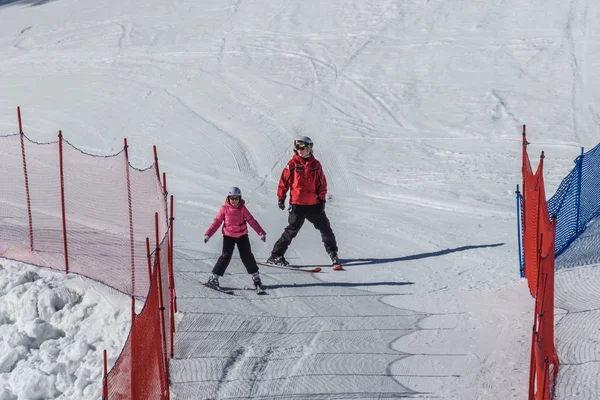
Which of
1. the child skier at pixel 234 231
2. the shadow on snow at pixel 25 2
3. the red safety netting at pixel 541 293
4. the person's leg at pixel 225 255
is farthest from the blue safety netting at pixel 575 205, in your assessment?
the shadow on snow at pixel 25 2

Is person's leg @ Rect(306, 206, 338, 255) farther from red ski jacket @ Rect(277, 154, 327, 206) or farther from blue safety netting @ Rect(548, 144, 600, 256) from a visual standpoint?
blue safety netting @ Rect(548, 144, 600, 256)

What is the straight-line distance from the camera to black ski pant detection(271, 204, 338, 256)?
12.6m

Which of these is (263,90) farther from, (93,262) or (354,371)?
(354,371)

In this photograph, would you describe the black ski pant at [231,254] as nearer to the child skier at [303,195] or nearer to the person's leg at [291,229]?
the child skier at [303,195]

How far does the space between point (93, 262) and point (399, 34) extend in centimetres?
1310

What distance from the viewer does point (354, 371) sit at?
9.69 meters

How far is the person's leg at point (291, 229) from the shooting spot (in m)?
12.6

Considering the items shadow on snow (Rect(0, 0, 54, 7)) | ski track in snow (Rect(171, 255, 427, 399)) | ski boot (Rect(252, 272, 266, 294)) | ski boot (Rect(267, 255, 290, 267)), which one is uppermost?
shadow on snow (Rect(0, 0, 54, 7))

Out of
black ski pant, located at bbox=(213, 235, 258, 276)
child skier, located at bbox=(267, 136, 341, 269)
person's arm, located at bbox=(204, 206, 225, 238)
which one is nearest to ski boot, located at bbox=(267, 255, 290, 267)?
child skier, located at bbox=(267, 136, 341, 269)

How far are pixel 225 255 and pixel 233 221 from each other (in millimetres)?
433

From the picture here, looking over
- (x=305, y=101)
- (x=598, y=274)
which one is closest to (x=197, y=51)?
(x=305, y=101)

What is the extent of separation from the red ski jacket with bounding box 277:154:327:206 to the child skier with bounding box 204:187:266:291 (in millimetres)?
992

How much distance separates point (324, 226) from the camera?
12.7 m

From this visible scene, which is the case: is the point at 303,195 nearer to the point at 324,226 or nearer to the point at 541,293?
the point at 324,226
